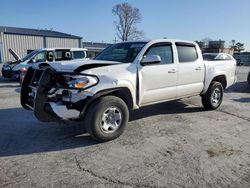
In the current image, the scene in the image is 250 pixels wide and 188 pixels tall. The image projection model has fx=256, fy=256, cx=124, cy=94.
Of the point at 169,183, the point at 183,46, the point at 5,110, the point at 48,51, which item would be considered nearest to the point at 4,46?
the point at 48,51

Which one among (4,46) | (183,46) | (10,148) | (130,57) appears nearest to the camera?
(10,148)

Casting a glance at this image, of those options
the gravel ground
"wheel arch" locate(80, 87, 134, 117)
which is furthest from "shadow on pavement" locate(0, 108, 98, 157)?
"wheel arch" locate(80, 87, 134, 117)

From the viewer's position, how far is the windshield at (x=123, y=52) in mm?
5312

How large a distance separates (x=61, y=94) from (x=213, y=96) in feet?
14.6

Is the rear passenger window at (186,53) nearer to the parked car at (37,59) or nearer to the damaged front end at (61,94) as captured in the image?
the damaged front end at (61,94)

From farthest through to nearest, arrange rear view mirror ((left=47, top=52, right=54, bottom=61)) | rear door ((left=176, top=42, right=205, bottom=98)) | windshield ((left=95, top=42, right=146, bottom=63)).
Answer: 1. rear view mirror ((left=47, top=52, right=54, bottom=61))
2. rear door ((left=176, top=42, right=205, bottom=98))
3. windshield ((left=95, top=42, right=146, bottom=63))

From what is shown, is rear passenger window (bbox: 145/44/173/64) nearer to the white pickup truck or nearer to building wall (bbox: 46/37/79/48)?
the white pickup truck

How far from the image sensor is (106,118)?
4.55 metres

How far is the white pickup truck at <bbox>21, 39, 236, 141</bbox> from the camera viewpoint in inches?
168

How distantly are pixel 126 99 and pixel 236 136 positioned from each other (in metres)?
2.25

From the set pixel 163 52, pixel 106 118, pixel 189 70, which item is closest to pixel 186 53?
pixel 189 70

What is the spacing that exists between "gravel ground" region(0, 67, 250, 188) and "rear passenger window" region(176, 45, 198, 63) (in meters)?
1.43

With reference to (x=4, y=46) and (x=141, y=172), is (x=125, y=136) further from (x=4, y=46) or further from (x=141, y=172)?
(x=4, y=46)

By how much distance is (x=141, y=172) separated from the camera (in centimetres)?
344
